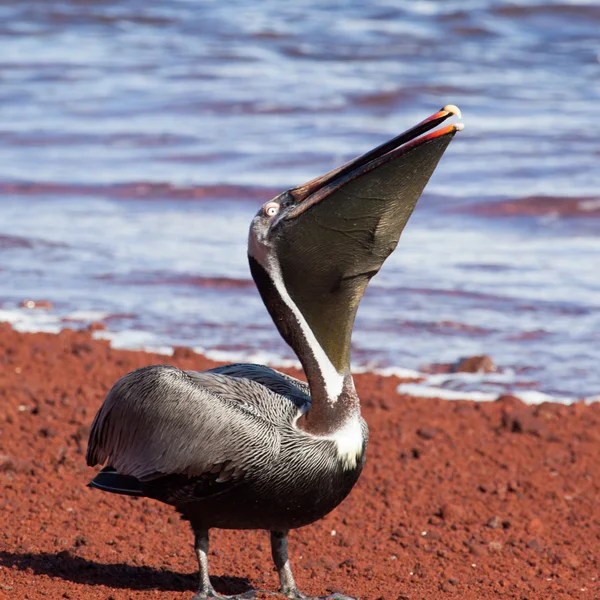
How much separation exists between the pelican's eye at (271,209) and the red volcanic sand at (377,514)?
1.38 m

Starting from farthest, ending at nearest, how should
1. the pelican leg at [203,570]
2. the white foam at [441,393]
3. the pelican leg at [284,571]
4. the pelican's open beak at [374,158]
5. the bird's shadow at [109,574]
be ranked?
the white foam at [441,393]
the bird's shadow at [109,574]
the pelican leg at [284,571]
the pelican leg at [203,570]
the pelican's open beak at [374,158]

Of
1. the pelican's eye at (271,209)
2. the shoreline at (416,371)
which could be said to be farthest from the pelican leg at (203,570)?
the shoreline at (416,371)

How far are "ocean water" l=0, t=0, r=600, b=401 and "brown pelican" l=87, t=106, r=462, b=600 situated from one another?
3.37m

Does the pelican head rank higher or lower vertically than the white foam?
higher

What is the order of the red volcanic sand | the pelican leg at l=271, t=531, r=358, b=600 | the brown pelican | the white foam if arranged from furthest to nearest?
the white foam → the red volcanic sand → the pelican leg at l=271, t=531, r=358, b=600 → the brown pelican

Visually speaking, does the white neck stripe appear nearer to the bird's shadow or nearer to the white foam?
the bird's shadow

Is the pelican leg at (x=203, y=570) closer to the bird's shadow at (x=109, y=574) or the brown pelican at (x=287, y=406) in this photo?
the brown pelican at (x=287, y=406)

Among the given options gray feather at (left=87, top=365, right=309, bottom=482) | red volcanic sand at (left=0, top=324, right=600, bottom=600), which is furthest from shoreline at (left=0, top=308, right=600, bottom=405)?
gray feather at (left=87, top=365, right=309, bottom=482)

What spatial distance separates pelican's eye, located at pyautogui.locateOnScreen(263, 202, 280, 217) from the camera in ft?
12.8

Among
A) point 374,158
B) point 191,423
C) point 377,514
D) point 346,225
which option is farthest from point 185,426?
point 377,514

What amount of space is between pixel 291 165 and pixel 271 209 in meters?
10.2

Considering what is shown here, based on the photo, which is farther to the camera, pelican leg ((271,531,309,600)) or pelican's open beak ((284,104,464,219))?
pelican leg ((271,531,309,600))

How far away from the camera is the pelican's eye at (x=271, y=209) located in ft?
12.8

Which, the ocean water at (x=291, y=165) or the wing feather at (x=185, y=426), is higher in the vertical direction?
the wing feather at (x=185, y=426)
